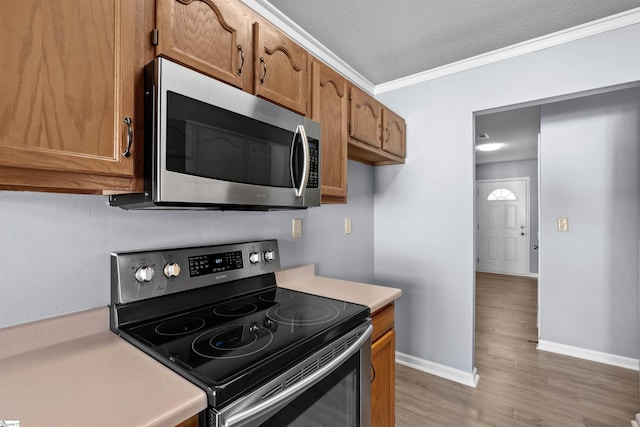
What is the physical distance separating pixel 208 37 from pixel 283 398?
1.14 m

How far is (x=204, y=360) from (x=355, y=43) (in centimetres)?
197

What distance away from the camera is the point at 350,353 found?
1.14 metres

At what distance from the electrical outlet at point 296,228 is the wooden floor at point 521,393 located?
129 centimetres

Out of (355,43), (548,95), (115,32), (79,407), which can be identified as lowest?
(79,407)

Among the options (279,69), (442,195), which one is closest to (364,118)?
(279,69)

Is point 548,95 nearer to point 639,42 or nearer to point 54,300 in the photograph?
point 639,42

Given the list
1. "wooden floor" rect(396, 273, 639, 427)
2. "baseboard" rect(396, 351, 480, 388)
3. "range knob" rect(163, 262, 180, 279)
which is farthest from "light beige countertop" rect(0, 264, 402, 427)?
"baseboard" rect(396, 351, 480, 388)

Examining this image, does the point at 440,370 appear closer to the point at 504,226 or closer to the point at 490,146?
the point at 490,146

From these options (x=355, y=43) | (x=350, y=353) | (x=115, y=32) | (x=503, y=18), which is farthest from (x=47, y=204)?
(x=503, y=18)

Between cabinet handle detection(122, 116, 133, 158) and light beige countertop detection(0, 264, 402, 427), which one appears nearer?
light beige countertop detection(0, 264, 402, 427)

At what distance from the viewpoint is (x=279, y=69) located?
1289 mm

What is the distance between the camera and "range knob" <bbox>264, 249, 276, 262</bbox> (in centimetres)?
159

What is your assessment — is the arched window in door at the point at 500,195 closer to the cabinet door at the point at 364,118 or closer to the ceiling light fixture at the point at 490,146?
the ceiling light fixture at the point at 490,146

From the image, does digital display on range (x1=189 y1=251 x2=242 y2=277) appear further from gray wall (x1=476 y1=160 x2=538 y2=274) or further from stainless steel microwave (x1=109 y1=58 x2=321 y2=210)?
gray wall (x1=476 y1=160 x2=538 y2=274)
